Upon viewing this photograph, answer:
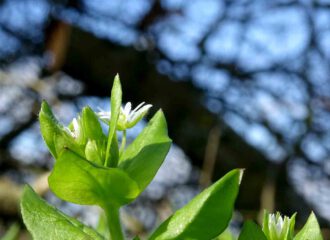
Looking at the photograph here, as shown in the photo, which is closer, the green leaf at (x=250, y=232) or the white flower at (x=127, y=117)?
the green leaf at (x=250, y=232)

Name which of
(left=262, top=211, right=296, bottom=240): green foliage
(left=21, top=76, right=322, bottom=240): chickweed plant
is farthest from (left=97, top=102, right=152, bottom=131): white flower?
(left=262, top=211, right=296, bottom=240): green foliage

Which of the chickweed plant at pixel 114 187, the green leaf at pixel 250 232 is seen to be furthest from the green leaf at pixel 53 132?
the green leaf at pixel 250 232

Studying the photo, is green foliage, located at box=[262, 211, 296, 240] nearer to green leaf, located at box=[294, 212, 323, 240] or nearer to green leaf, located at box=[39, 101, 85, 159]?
green leaf, located at box=[294, 212, 323, 240]

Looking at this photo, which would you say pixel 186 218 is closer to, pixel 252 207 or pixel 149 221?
pixel 149 221

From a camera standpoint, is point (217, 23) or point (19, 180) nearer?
point (19, 180)

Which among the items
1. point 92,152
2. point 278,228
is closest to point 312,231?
point 278,228

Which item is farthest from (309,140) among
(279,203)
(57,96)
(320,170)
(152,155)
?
(152,155)

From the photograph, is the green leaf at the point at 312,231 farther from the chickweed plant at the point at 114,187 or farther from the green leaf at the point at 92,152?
the green leaf at the point at 92,152

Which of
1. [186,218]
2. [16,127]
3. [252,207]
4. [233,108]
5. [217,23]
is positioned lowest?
[252,207]
